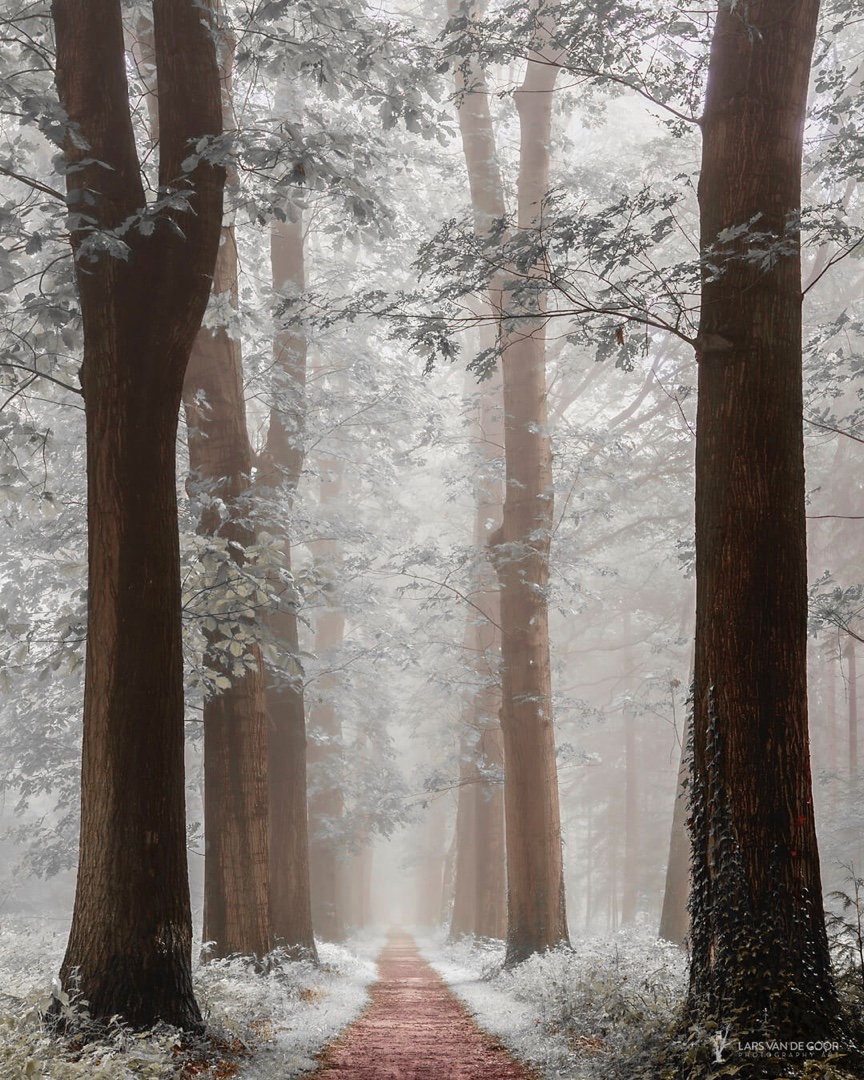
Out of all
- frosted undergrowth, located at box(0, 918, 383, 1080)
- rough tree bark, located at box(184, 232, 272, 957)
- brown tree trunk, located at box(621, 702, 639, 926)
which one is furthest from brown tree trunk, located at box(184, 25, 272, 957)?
brown tree trunk, located at box(621, 702, 639, 926)

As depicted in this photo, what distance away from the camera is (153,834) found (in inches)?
245

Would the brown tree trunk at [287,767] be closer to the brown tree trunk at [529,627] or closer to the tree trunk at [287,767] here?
the tree trunk at [287,767]

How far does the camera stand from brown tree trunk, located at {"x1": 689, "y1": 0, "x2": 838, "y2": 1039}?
17.7 feet

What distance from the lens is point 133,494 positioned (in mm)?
6508

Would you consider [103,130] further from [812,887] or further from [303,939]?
[303,939]

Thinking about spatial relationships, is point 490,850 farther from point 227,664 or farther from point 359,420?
point 227,664


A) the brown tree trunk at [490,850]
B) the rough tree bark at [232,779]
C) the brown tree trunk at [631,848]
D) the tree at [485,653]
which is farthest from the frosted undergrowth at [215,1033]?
the brown tree trunk at [631,848]

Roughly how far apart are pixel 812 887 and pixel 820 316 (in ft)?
49.4

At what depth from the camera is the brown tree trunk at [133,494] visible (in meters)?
6.14

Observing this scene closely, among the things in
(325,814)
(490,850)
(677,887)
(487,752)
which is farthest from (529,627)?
(325,814)

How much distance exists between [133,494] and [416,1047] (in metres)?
5.05

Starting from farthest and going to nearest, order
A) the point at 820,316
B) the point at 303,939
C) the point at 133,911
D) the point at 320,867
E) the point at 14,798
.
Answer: the point at 14,798
the point at 320,867
the point at 820,316
the point at 303,939
the point at 133,911

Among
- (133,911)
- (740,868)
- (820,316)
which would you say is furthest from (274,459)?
(820,316)

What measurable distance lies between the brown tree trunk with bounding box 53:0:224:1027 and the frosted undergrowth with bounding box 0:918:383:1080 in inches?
14.8
